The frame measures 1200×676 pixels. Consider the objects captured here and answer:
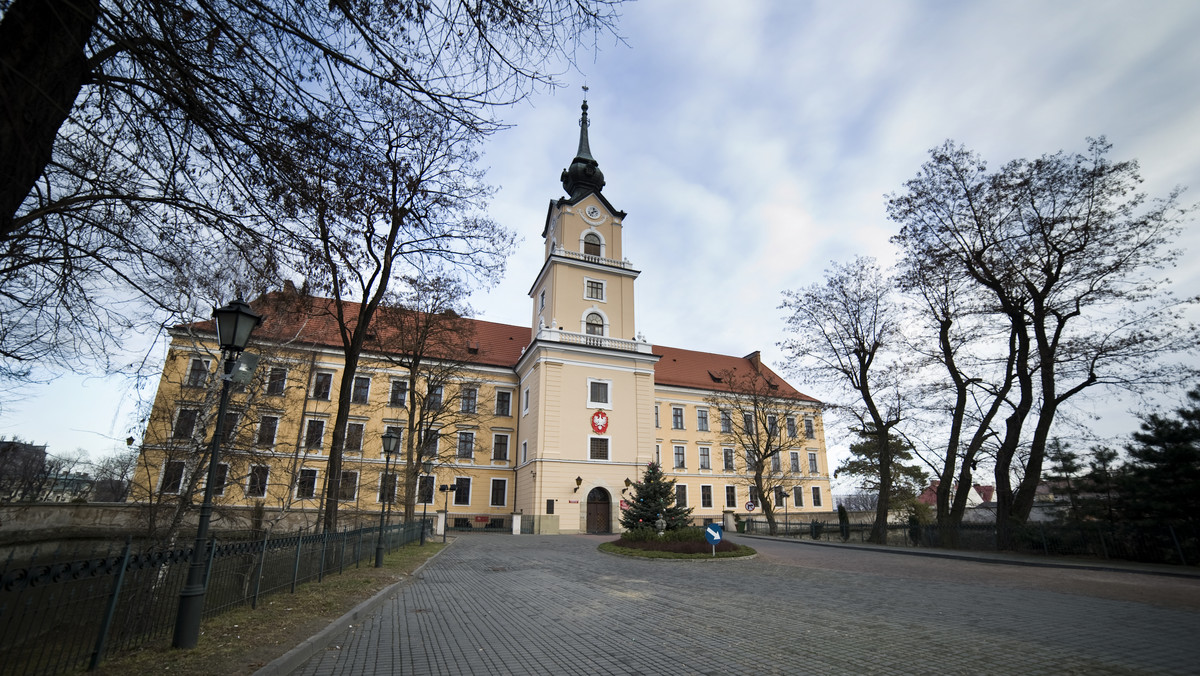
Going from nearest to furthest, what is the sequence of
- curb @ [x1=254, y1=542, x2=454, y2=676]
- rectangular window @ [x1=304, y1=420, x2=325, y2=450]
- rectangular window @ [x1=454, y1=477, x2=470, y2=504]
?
curb @ [x1=254, y1=542, x2=454, y2=676]
rectangular window @ [x1=304, y1=420, x2=325, y2=450]
rectangular window @ [x1=454, y1=477, x2=470, y2=504]

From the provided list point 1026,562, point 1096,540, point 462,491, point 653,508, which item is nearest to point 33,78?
point 653,508

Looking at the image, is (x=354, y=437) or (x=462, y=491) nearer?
(x=354, y=437)

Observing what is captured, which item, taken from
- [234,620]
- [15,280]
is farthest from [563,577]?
[15,280]

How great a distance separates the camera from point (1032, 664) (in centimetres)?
571

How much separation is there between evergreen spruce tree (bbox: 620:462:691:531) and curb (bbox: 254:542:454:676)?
12447 mm

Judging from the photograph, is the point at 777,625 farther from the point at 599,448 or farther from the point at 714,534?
the point at 599,448

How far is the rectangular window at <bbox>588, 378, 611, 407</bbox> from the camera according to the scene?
1357 inches

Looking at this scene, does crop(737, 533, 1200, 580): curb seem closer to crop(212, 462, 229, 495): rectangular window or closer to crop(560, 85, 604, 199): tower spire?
crop(212, 462, 229, 495): rectangular window

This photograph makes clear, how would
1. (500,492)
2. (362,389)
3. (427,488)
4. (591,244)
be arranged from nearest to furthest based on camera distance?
1. (427,488)
2. (362,389)
3. (500,492)
4. (591,244)

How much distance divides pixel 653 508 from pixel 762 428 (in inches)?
894

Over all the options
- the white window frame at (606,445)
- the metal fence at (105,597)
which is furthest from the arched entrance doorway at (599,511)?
the metal fence at (105,597)

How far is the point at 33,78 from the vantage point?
3.53m

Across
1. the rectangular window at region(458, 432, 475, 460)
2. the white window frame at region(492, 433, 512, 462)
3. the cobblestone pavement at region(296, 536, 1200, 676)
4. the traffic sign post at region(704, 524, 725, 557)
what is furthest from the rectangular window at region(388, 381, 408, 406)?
the traffic sign post at region(704, 524, 725, 557)

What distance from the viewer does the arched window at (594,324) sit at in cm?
3672
